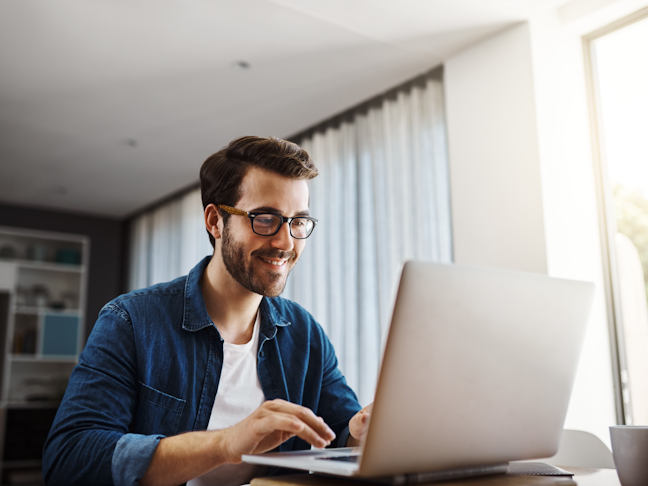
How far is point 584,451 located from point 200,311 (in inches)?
40.7

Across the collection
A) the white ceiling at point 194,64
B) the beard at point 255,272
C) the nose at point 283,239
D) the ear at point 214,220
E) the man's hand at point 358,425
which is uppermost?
the white ceiling at point 194,64

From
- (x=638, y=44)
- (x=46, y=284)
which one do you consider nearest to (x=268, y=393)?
(x=638, y=44)

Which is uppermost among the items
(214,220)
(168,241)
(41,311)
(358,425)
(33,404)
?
(168,241)

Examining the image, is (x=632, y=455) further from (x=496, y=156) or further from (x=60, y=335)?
(x=60, y=335)

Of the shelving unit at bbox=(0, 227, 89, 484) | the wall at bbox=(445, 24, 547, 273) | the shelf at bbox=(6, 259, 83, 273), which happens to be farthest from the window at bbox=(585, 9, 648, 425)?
the shelf at bbox=(6, 259, 83, 273)

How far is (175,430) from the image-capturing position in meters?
1.25

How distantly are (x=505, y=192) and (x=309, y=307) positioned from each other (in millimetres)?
1608

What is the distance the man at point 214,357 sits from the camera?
1000 mm

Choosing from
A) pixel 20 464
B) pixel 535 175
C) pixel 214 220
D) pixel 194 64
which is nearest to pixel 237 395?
pixel 214 220

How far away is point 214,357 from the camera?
1334mm

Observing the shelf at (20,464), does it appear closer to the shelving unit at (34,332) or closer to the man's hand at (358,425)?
the shelving unit at (34,332)

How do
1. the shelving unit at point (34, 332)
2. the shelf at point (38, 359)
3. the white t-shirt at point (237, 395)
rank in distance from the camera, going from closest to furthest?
the white t-shirt at point (237, 395)
the shelving unit at point (34, 332)
the shelf at point (38, 359)

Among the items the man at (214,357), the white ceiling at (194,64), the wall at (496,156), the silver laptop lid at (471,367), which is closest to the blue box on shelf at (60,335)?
the white ceiling at (194,64)

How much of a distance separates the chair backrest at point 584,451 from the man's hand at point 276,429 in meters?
0.94
